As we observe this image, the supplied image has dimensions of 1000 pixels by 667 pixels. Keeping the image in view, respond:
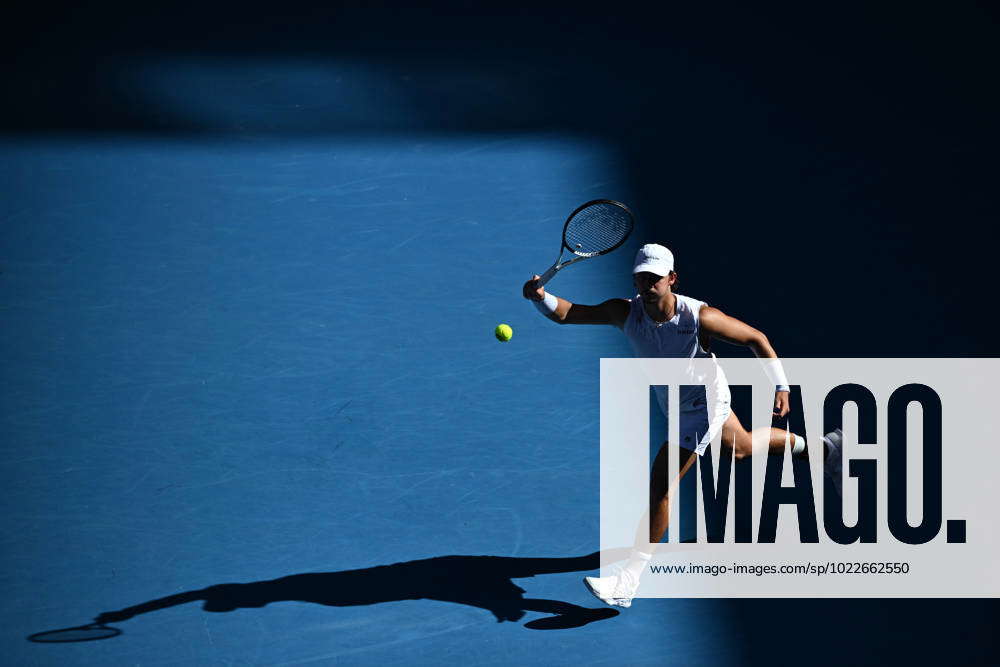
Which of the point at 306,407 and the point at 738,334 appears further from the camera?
the point at 306,407

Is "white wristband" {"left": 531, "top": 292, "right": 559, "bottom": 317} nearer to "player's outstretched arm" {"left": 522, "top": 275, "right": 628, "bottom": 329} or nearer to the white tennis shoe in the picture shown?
"player's outstretched arm" {"left": 522, "top": 275, "right": 628, "bottom": 329}

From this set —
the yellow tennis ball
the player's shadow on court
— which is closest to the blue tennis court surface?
the player's shadow on court

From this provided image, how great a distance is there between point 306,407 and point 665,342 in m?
2.13

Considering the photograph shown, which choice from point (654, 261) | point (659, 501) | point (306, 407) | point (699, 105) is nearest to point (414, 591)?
point (659, 501)

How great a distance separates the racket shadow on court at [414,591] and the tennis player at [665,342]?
24 centimetres

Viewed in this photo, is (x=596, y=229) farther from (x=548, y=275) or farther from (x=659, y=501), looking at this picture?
(x=659, y=501)

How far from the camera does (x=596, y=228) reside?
5.80m

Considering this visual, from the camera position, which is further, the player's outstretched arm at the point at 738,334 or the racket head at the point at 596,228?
the racket head at the point at 596,228

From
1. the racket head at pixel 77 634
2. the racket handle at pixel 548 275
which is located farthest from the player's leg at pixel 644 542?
the racket head at pixel 77 634

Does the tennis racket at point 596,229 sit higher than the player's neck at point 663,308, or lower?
higher

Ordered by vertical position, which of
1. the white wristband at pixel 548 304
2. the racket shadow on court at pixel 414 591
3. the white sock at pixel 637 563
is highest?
the white wristband at pixel 548 304

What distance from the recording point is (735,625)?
5266 mm

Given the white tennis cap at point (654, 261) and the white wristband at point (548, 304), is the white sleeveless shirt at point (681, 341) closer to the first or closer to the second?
the white tennis cap at point (654, 261)

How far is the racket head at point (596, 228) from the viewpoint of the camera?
18.7ft
